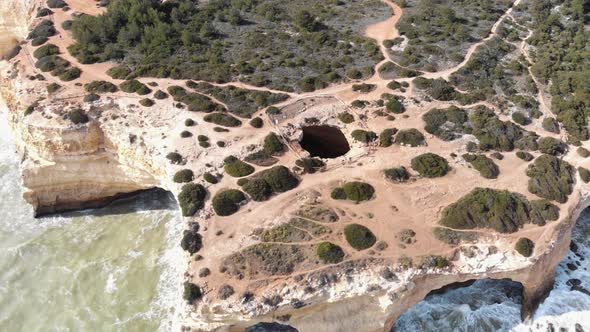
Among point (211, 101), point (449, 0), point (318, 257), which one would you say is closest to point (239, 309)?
point (318, 257)

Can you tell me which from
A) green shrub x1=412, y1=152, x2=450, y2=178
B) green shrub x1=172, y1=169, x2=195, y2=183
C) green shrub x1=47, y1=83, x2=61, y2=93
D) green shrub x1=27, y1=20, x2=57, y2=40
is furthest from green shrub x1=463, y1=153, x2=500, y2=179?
green shrub x1=27, y1=20, x2=57, y2=40

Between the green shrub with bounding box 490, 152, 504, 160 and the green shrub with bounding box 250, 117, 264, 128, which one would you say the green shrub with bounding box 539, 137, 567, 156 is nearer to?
the green shrub with bounding box 490, 152, 504, 160

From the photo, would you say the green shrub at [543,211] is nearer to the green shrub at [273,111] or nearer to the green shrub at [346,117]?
the green shrub at [346,117]

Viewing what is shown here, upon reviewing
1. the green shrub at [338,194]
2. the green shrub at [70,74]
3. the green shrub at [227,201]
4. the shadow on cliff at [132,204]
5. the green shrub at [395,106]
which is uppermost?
the green shrub at [395,106]

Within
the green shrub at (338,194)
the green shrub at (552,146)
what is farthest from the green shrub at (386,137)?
the green shrub at (552,146)

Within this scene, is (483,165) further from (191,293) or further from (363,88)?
(191,293)

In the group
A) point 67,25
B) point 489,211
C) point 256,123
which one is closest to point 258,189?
point 256,123

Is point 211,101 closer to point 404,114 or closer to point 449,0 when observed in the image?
point 404,114

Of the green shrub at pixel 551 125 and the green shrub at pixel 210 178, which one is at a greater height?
the green shrub at pixel 551 125
